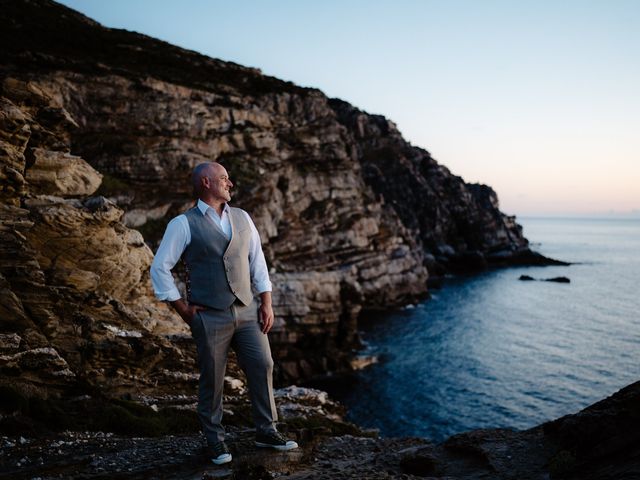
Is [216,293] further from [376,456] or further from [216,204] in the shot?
[376,456]

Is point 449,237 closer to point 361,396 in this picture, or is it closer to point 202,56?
point 202,56

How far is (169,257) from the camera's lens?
19.1 ft

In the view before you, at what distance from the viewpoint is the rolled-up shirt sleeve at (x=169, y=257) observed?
574cm

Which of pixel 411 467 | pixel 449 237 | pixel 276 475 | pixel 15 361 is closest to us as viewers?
pixel 276 475

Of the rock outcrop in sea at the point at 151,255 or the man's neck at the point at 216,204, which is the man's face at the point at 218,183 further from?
the rock outcrop in sea at the point at 151,255

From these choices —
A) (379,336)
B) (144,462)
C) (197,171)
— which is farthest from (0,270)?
(379,336)

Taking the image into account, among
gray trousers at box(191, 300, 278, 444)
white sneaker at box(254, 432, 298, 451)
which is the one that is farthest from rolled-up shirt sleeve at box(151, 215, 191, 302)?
white sneaker at box(254, 432, 298, 451)

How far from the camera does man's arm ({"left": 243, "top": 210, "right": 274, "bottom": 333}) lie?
6422mm

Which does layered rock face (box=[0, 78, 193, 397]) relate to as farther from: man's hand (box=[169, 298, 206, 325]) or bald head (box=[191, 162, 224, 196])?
bald head (box=[191, 162, 224, 196])

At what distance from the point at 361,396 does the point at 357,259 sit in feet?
91.4

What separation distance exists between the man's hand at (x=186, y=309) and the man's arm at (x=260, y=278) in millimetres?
862

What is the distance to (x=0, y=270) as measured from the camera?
438 inches

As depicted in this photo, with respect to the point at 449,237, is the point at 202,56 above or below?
above

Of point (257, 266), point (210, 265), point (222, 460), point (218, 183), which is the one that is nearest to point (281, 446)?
point (222, 460)
